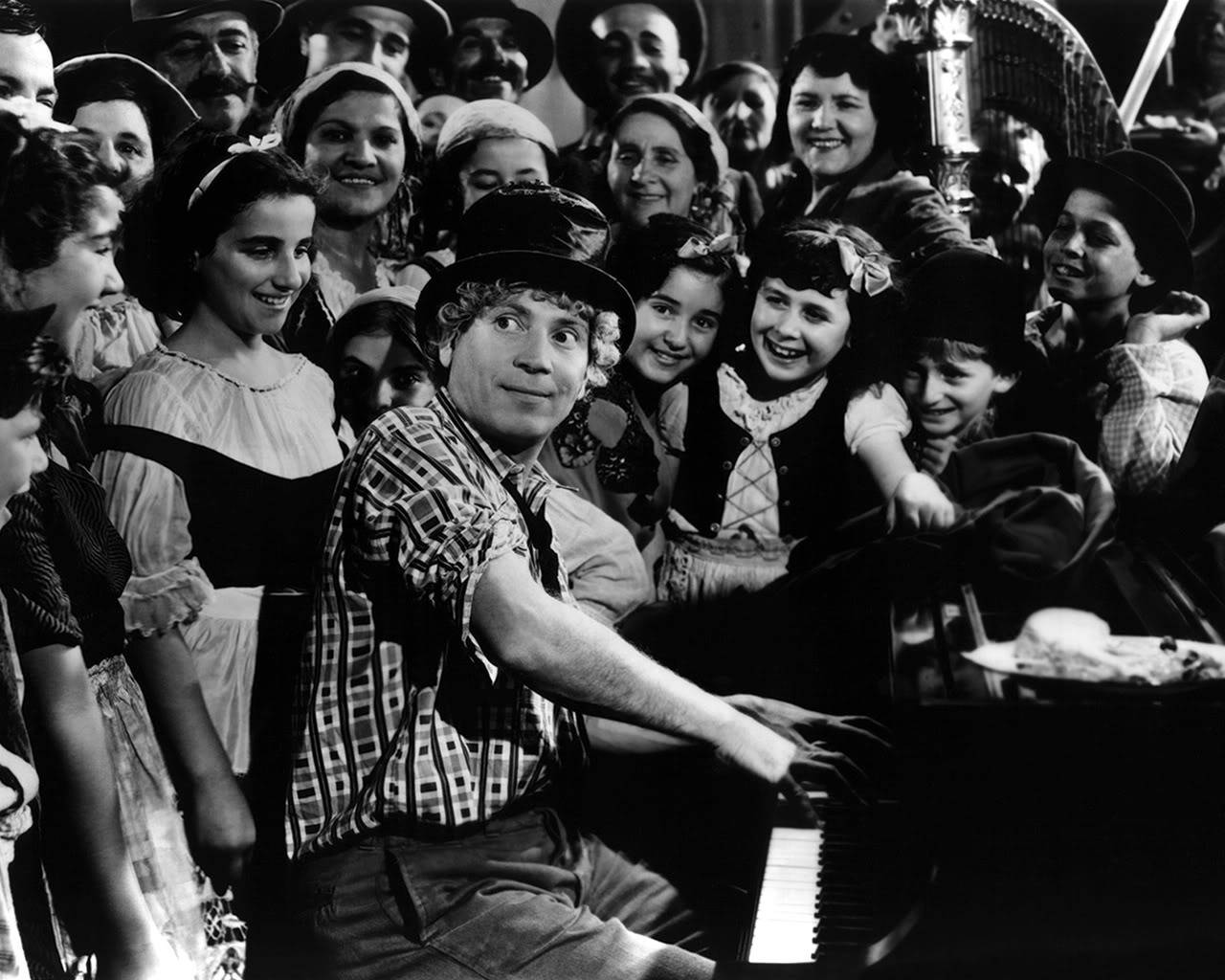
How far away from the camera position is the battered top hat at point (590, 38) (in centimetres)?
284

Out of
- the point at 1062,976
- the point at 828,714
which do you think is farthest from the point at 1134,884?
the point at 828,714

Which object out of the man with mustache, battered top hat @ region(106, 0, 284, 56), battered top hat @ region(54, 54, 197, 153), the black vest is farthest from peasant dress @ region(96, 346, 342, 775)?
the man with mustache

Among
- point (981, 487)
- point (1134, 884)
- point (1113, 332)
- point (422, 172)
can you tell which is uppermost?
point (422, 172)

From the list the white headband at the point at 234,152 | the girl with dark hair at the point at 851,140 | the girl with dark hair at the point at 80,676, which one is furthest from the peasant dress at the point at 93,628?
the girl with dark hair at the point at 851,140

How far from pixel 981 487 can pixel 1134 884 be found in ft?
3.02

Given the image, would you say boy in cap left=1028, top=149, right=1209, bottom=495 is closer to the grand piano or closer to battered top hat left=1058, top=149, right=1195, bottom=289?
battered top hat left=1058, top=149, right=1195, bottom=289

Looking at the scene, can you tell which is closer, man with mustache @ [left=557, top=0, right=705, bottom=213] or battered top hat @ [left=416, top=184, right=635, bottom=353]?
battered top hat @ [left=416, top=184, right=635, bottom=353]

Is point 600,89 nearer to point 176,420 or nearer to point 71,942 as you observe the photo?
point 176,420

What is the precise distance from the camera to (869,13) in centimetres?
286

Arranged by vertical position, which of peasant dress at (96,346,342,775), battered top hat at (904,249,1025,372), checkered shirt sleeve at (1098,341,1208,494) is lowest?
peasant dress at (96,346,342,775)

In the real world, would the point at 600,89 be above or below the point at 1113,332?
above

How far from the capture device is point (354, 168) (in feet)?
9.19

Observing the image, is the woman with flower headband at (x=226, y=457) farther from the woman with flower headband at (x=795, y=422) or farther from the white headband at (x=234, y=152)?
the woman with flower headband at (x=795, y=422)

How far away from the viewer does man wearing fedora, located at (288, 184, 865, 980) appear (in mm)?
2541
